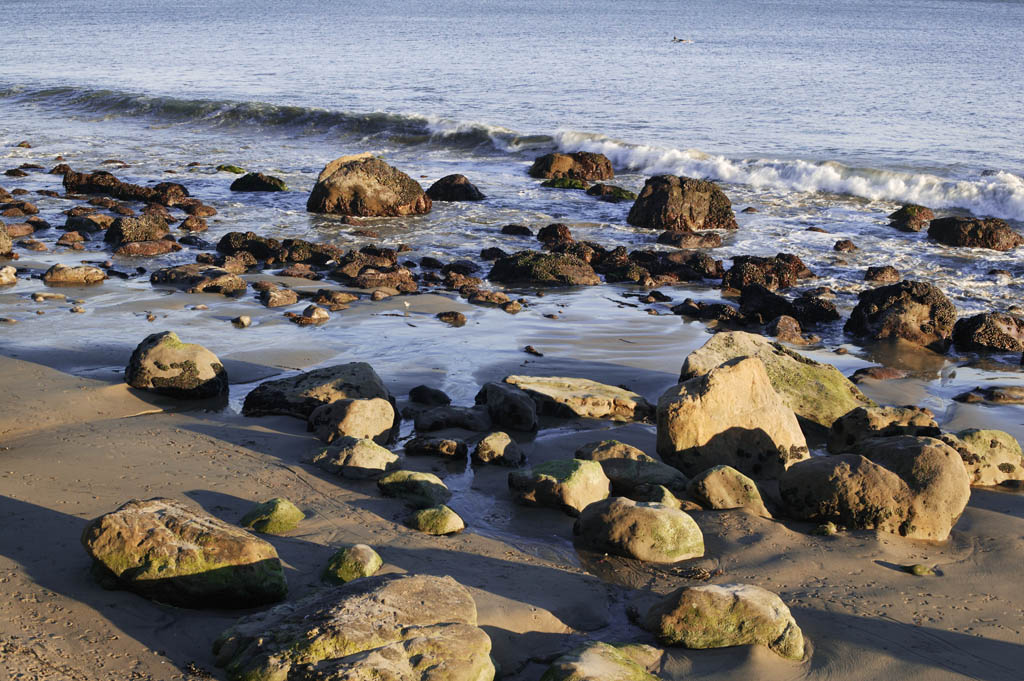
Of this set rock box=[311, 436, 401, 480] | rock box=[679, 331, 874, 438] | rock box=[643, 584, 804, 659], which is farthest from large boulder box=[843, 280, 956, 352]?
rock box=[643, 584, 804, 659]

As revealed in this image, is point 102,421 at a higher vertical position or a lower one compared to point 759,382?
lower

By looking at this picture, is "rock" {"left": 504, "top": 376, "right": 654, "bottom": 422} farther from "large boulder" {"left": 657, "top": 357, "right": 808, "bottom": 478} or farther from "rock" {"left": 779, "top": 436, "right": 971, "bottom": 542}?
"rock" {"left": 779, "top": 436, "right": 971, "bottom": 542}

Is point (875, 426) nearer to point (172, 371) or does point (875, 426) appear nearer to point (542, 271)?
point (172, 371)

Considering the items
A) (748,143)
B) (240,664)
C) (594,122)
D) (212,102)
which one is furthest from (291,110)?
(240,664)

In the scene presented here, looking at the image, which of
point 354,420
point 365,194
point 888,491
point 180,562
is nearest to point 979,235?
point 365,194

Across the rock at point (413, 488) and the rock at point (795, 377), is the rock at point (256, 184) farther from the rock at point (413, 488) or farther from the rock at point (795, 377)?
the rock at point (413, 488)

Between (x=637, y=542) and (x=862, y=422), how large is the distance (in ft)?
10.8

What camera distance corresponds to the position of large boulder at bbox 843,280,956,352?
12281 mm

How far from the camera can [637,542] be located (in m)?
6.32

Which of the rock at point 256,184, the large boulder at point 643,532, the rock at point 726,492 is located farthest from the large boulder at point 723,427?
the rock at point 256,184

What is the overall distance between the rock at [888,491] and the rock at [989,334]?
536cm

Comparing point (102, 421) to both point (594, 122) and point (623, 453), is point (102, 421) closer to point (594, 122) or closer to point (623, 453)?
point (623, 453)

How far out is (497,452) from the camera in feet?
25.9

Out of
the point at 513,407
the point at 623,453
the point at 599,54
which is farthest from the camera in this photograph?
the point at 599,54
